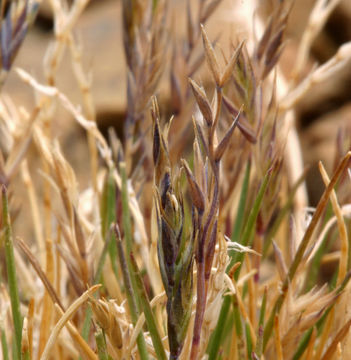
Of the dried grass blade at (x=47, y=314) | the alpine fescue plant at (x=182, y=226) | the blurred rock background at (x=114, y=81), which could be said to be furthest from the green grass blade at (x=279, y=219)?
the blurred rock background at (x=114, y=81)

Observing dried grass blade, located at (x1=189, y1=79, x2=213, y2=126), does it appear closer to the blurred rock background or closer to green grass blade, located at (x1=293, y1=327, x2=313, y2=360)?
green grass blade, located at (x1=293, y1=327, x2=313, y2=360)

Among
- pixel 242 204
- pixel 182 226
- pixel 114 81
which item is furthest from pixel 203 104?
pixel 114 81

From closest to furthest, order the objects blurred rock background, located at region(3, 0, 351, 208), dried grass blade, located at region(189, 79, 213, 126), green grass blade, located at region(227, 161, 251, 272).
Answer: dried grass blade, located at region(189, 79, 213, 126), green grass blade, located at region(227, 161, 251, 272), blurred rock background, located at region(3, 0, 351, 208)

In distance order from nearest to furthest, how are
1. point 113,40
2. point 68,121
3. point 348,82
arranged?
1. point 68,121
2. point 113,40
3. point 348,82

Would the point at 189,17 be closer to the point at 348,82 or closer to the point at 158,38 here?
the point at 158,38

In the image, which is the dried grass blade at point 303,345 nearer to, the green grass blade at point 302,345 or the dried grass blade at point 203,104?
the green grass blade at point 302,345

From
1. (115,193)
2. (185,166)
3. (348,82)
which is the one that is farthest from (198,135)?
(348,82)

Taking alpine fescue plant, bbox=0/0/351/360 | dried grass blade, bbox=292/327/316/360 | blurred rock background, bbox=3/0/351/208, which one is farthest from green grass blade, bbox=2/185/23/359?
blurred rock background, bbox=3/0/351/208

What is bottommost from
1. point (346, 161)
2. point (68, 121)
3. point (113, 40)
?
point (68, 121)
